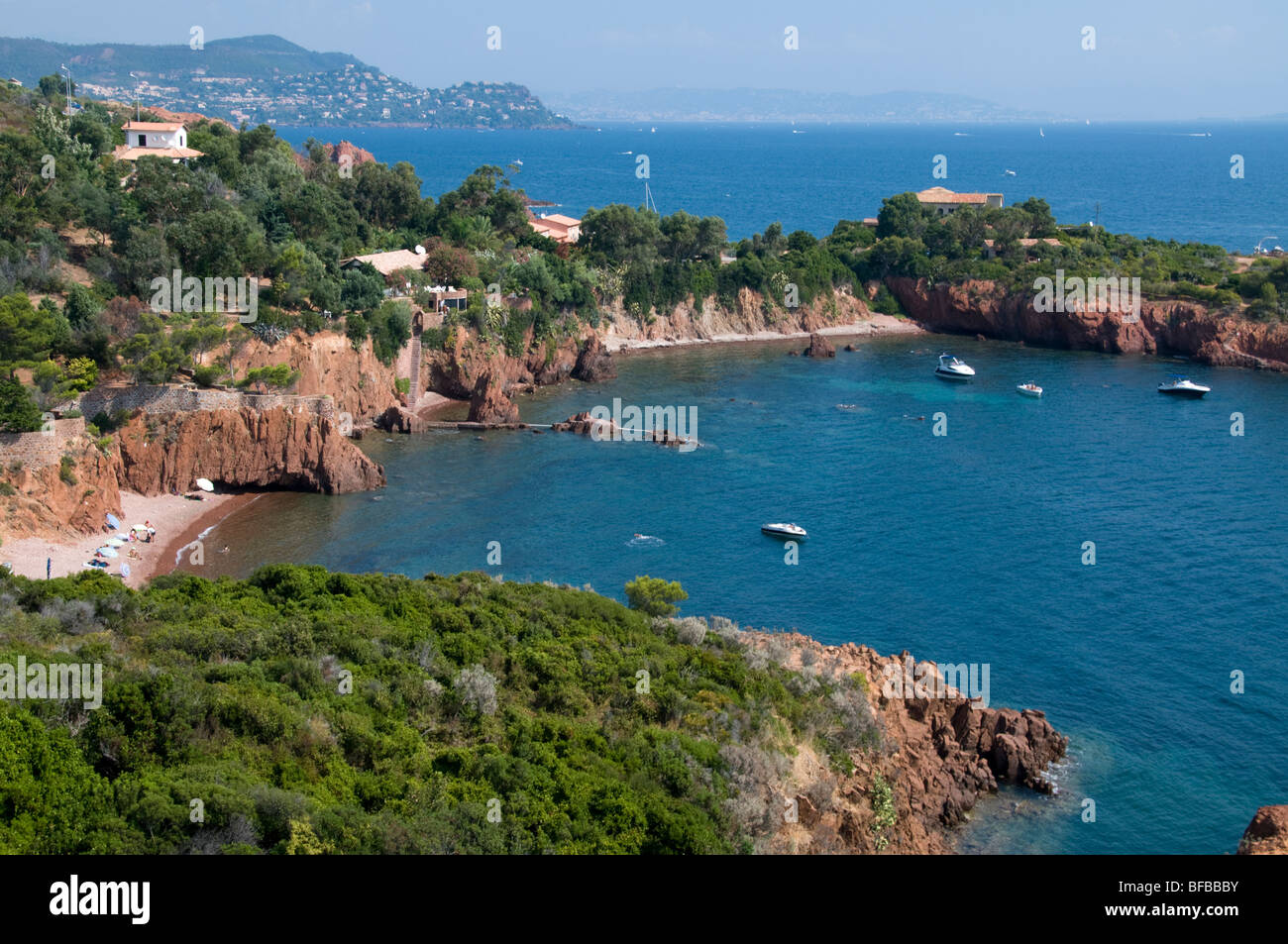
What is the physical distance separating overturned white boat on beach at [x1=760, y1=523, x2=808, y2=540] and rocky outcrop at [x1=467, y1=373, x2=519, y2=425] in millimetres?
21325

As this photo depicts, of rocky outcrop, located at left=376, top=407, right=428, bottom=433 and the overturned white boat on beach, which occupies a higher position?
rocky outcrop, located at left=376, top=407, right=428, bottom=433

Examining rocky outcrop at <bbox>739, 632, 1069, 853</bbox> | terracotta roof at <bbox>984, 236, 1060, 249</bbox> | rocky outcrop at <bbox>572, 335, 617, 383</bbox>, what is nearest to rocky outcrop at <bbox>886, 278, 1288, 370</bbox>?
terracotta roof at <bbox>984, 236, 1060, 249</bbox>

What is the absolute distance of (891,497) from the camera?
54.9 meters

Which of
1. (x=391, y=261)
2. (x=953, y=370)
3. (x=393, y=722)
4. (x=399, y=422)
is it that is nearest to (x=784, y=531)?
(x=399, y=422)

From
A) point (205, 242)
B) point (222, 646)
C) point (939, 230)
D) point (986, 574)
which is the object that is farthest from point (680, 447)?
point (939, 230)

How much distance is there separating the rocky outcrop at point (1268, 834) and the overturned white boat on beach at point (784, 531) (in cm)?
2699

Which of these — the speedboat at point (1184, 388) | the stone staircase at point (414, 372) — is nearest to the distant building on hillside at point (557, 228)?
the stone staircase at point (414, 372)

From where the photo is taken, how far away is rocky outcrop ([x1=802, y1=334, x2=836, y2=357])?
8681cm

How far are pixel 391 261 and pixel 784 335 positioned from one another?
3377cm

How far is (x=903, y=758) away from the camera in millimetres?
30938

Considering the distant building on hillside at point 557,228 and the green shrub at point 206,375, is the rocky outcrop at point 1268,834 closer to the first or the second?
the green shrub at point 206,375

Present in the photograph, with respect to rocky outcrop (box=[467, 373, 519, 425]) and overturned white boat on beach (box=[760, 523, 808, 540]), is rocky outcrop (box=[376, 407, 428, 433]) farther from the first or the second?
overturned white boat on beach (box=[760, 523, 808, 540])

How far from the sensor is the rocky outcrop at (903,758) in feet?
89.3

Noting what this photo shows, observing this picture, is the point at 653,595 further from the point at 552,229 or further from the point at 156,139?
the point at 156,139
